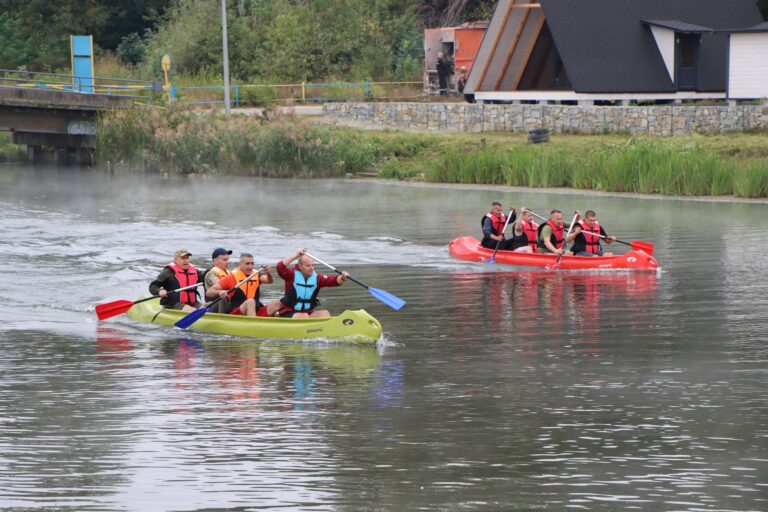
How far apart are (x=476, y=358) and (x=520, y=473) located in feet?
16.9

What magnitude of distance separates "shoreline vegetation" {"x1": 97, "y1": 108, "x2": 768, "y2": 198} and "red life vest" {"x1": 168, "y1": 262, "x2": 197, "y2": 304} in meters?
19.0

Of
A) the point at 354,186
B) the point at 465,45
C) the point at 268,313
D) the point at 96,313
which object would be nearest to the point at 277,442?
the point at 268,313

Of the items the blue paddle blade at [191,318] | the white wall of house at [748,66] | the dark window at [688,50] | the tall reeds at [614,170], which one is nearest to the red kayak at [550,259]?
the blue paddle blade at [191,318]

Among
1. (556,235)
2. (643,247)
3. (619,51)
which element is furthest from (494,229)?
(619,51)

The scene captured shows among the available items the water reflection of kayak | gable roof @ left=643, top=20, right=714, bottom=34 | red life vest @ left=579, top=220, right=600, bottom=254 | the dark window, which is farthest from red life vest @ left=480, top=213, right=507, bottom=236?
the dark window

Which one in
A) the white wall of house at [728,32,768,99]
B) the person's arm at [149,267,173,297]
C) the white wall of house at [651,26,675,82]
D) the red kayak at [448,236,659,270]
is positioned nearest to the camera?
the person's arm at [149,267,173,297]

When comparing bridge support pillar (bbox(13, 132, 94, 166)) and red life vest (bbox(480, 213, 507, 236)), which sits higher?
bridge support pillar (bbox(13, 132, 94, 166))

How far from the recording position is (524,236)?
2647 centimetres

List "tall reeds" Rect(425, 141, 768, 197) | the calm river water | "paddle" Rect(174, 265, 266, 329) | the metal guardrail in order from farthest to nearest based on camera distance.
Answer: the metal guardrail → "tall reeds" Rect(425, 141, 768, 197) → "paddle" Rect(174, 265, 266, 329) → the calm river water

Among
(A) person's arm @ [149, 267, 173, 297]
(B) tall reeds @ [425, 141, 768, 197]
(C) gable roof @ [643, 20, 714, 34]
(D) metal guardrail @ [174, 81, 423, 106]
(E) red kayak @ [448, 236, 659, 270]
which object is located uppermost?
(C) gable roof @ [643, 20, 714, 34]

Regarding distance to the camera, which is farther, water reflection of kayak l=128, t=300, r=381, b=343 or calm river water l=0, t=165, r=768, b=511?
water reflection of kayak l=128, t=300, r=381, b=343

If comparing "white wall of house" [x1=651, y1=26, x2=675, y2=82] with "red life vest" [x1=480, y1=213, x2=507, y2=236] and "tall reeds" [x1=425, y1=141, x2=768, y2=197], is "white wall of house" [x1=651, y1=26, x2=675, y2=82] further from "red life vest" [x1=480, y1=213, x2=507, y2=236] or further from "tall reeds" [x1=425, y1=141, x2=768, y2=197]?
"red life vest" [x1=480, y1=213, x2=507, y2=236]

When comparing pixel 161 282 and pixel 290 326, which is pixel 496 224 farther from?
pixel 290 326

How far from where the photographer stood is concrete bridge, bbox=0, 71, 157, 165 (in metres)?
47.7
